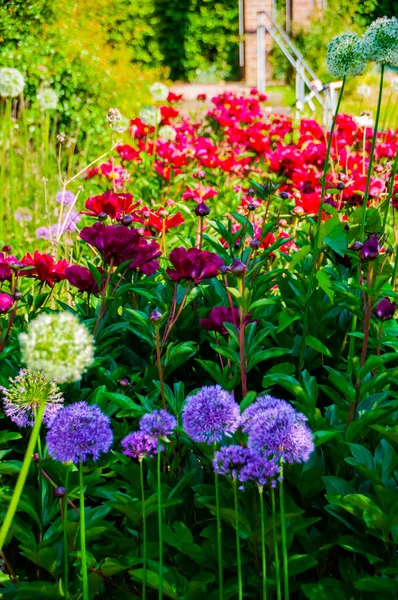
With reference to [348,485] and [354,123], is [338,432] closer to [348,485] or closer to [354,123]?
[348,485]

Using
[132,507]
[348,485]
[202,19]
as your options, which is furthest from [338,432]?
[202,19]

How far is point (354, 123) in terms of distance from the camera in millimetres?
4082

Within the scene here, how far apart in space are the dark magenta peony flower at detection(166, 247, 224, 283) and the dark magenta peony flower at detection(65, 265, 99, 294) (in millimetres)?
224

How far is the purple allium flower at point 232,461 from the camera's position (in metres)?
0.87

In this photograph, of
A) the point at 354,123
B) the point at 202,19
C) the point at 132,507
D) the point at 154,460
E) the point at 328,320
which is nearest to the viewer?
the point at 132,507

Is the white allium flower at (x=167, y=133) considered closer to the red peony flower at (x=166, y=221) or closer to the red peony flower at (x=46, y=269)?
the red peony flower at (x=166, y=221)

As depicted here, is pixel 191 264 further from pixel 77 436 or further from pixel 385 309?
pixel 77 436

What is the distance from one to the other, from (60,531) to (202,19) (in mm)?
13197

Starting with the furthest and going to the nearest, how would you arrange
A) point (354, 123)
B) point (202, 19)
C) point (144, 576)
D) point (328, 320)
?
point (202, 19)
point (354, 123)
point (328, 320)
point (144, 576)

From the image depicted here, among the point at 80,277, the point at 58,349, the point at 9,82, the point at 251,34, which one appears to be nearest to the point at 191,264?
the point at 80,277

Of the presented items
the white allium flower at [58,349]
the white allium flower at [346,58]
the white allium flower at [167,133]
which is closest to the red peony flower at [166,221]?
the white allium flower at [346,58]

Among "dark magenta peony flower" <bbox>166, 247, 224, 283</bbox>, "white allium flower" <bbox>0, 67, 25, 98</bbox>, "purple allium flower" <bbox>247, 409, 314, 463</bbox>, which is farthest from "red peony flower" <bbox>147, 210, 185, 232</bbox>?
"white allium flower" <bbox>0, 67, 25, 98</bbox>

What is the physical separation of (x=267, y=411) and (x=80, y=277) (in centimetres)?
80

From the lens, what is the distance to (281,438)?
33.8 inches
